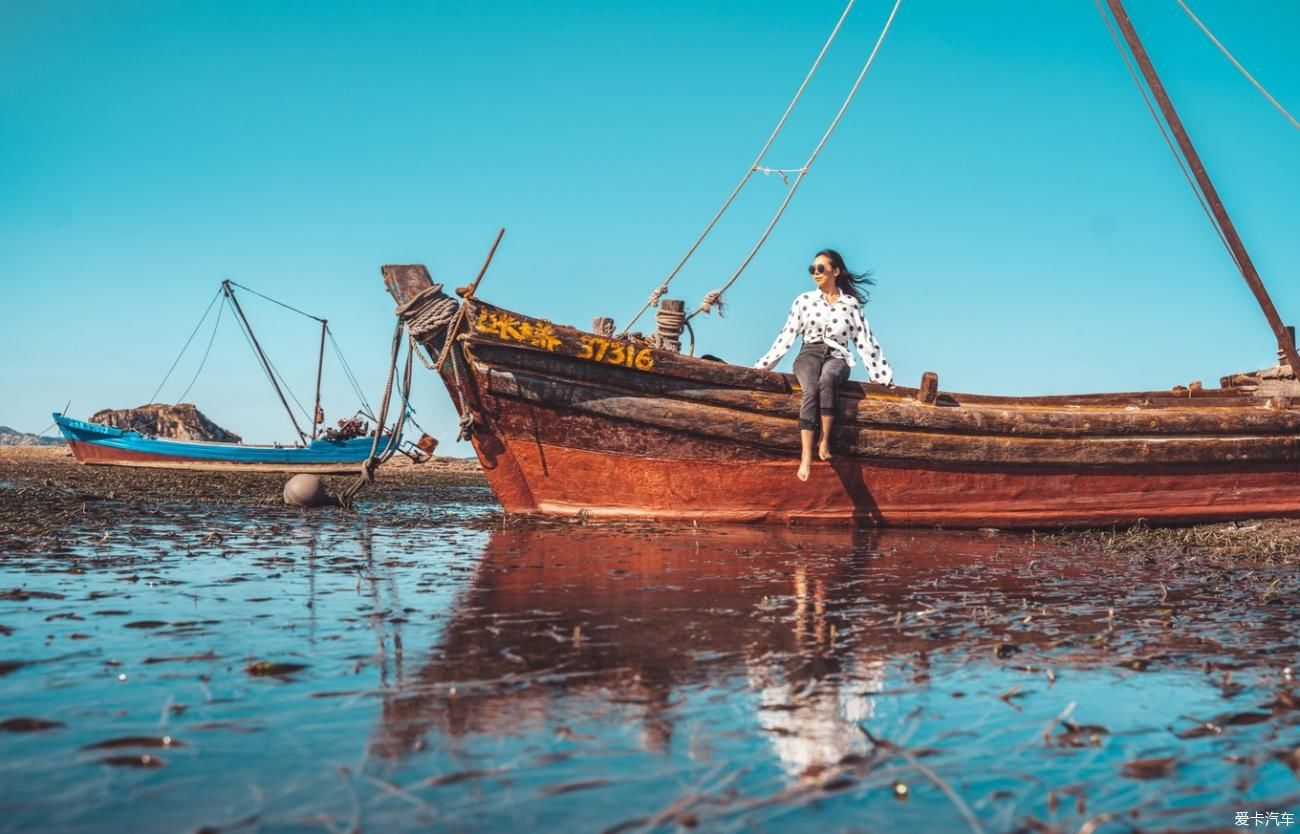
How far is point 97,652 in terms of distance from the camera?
10.4ft

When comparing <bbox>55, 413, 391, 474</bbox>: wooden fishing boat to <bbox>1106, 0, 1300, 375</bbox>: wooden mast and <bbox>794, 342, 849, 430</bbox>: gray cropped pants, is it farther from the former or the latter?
<bbox>1106, 0, 1300, 375</bbox>: wooden mast

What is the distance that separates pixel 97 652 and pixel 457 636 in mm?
1244

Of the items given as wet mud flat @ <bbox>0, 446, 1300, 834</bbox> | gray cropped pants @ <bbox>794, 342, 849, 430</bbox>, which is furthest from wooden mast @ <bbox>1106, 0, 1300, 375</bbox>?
wet mud flat @ <bbox>0, 446, 1300, 834</bbox>

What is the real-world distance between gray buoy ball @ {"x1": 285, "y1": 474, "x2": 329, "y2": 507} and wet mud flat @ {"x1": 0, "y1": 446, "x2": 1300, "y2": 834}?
5.53 metres

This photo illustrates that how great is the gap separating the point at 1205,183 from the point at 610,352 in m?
6.52

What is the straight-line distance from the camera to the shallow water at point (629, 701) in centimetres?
196

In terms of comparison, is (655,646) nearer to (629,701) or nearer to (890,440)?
(629,701)

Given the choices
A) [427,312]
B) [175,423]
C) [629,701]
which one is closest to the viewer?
[629,701]

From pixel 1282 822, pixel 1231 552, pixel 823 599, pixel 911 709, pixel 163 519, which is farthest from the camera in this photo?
pixel 163 519

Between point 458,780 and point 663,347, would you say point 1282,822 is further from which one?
point 663,347

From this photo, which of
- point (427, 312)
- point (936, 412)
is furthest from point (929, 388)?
point (427, 312)

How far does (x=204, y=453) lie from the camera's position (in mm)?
30297

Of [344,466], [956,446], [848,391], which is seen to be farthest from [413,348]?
[344,466]

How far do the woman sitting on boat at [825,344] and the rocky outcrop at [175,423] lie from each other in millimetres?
40275
